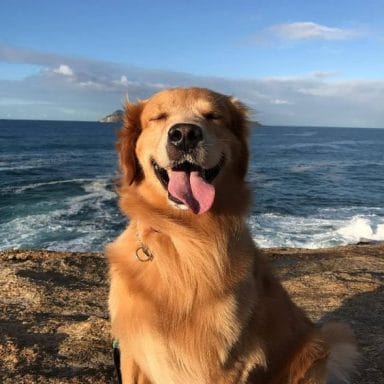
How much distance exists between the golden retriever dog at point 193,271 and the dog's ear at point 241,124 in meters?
0.06

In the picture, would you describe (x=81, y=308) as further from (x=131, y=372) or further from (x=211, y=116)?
(x=211, y=116)

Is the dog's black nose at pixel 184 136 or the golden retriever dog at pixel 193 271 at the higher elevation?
the dog's black nose at pixel 184 136

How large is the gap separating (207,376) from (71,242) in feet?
42.1

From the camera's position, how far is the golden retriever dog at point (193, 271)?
3.12 meters

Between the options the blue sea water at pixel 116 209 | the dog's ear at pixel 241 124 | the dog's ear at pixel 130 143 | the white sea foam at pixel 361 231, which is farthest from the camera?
the white sea foam at pixel 361 231

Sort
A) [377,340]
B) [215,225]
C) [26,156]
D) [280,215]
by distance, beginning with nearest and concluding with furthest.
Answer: [215,225] → [377,340] → [280,215] → [26,156]

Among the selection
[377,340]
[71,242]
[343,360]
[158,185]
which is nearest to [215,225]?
[158,185]

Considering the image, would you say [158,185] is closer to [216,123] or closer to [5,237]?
[216,123]

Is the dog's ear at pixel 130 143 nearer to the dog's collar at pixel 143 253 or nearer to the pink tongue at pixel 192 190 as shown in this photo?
the pink tongue at pixel 192 190

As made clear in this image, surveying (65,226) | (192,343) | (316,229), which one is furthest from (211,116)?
(316,229)

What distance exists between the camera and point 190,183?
132 inches

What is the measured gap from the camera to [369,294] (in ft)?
22.5

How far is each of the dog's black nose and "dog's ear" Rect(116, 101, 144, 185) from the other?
44 cm

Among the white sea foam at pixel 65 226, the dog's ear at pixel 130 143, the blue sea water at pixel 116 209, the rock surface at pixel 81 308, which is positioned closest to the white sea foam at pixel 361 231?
the blue sea water at pixel 116 209
